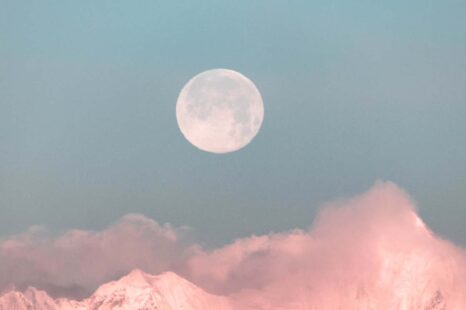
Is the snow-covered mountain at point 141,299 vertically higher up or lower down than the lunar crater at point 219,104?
higher up

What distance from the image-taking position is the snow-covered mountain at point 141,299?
128 metres

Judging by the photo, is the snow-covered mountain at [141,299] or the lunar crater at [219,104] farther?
the snow-covered mountain at [141,299]

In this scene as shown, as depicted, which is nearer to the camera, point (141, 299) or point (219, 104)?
point (219, 104)

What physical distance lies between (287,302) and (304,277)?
28778 mm

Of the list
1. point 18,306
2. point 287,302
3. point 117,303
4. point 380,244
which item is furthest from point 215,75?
point 117,303

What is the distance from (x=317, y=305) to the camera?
11931 centimetres

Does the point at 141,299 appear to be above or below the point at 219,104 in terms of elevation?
above

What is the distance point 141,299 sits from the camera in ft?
568

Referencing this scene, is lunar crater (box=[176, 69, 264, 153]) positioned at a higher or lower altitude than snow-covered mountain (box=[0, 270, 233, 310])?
lower

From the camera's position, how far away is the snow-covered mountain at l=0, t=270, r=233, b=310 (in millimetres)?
127606

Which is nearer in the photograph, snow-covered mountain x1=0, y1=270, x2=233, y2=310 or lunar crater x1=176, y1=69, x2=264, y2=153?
lunar crater x1=176, y1=69, x2=264, y2=153

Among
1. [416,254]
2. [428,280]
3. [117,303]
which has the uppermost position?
[117,303]

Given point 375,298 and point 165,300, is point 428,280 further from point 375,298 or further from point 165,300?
point 165,300

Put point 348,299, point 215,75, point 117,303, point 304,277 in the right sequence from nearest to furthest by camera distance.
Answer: point 215,75 < point 304,277 < point 348,299 < point 117,303
